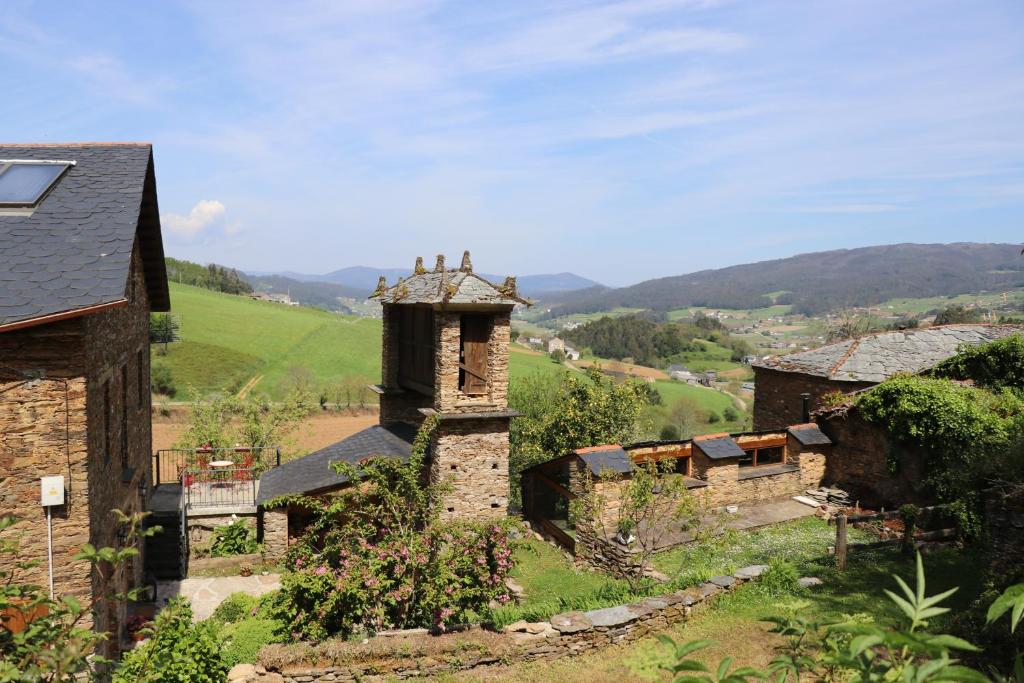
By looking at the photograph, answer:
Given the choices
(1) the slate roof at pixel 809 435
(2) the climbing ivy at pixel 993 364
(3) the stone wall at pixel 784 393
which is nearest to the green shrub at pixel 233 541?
(1) the slate roof at pixel 809 435

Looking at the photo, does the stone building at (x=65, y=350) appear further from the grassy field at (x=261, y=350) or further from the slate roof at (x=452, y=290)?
the grassy field at (x=261, y=350)

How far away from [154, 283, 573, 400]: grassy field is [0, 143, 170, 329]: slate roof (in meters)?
36.4

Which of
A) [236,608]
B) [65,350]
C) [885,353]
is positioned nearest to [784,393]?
[885,353]

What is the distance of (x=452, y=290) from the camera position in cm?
1619

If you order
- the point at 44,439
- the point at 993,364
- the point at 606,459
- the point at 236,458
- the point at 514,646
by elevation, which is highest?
the point at 993,364

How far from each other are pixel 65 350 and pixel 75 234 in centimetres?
221

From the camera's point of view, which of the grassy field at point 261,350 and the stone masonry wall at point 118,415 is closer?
the stone masonry wall at point 118,415

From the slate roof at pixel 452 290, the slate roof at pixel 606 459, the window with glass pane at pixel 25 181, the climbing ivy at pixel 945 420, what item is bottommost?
the slate roof at pixel 606 459

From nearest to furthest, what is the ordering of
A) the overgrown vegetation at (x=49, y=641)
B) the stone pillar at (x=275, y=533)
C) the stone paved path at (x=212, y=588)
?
the overgrown vegetation at (x=49, y=641), the stone paved path at (x=212, y=588), the stone pillar at (x=275, y=533)

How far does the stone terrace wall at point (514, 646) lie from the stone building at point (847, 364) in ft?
47.8

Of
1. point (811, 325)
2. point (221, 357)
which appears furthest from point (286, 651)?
point (811, 325)

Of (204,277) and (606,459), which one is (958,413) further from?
(204,277)

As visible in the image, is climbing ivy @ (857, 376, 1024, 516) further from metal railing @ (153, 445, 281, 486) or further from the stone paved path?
metal railing @ (153, 445, 281, 486)

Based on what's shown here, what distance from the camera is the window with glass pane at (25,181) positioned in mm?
10531
